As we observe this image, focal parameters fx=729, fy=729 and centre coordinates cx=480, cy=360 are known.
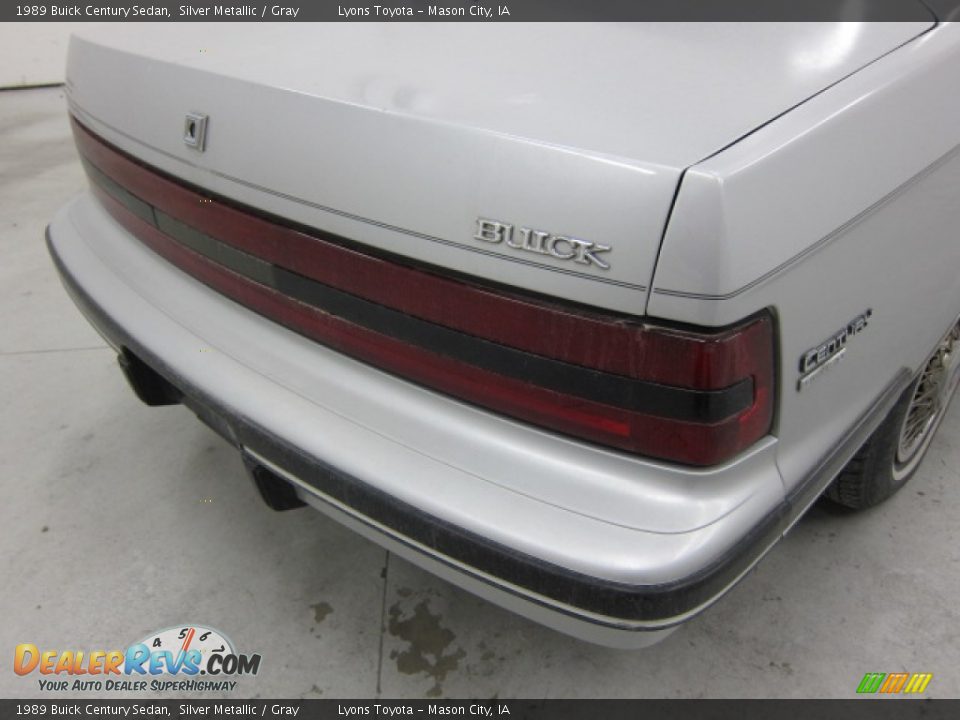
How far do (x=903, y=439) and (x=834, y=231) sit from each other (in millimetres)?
1041

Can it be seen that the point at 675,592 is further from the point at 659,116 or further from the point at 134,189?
the point at 134,189

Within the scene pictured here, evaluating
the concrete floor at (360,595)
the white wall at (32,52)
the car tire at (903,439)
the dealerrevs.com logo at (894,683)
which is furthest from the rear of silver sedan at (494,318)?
the white wall at (32,52)

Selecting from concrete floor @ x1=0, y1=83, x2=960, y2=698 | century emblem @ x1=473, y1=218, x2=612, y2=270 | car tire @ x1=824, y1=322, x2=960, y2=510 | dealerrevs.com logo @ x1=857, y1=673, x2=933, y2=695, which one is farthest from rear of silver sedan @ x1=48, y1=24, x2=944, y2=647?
dealerrevs.com logo @ x1=857, y1=673, x2=933, y2=695

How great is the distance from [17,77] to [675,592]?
28.9 ft

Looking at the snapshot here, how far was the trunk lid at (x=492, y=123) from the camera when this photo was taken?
950 millimetres

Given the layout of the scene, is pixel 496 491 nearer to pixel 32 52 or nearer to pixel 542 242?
pixel 542 242

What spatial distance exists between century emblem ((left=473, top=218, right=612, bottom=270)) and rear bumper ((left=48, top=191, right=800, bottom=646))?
286mm

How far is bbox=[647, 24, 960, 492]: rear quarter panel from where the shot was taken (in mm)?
906

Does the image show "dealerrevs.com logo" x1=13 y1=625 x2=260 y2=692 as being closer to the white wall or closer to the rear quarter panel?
the rear quarter panel

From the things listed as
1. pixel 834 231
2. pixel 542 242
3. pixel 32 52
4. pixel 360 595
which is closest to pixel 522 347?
pixel 542 242

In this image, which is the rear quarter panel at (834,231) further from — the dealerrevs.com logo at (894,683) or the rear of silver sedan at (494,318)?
the dealerrevs.com logo at (894,683)

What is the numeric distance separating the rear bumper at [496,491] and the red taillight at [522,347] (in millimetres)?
41

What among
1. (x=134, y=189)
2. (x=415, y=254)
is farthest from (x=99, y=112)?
(x=415, y=254)

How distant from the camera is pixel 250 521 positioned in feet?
6.76
